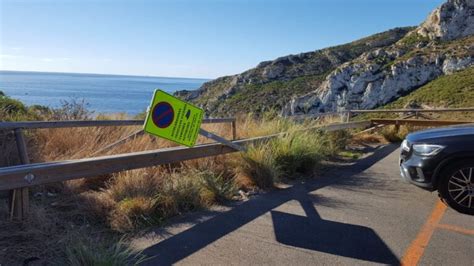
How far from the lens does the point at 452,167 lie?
19.9ft

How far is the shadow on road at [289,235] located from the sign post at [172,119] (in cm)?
124

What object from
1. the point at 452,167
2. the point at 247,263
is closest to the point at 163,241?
the point at 247,263

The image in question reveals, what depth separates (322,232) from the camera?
16.7ft

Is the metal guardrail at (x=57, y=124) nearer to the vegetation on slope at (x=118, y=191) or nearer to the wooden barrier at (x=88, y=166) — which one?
the vegetation on slope at (x=118, y=191)

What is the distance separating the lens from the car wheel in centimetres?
591

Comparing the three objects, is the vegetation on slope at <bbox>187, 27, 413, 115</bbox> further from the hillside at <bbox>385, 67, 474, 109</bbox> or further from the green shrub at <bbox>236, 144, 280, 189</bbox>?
the green shrub at <bbox>236, 144, 280, 189</bbox>

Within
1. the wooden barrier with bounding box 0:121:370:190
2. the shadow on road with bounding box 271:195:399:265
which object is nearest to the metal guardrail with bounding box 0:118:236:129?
the wooden barrier with bounding box 0:121:370:190

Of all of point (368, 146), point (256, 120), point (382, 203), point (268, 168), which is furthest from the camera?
point (368, 146)

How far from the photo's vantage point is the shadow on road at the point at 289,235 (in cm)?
442

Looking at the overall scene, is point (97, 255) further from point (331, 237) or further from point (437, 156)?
point (437, 156)

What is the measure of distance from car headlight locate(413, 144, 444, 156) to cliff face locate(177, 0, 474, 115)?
54635 mm

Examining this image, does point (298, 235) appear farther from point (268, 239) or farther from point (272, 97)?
point (272, 97)

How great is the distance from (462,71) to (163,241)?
223ft

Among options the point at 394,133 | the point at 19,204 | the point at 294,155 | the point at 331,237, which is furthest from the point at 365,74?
the point at 19,204
